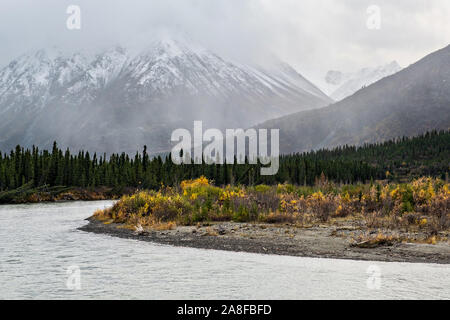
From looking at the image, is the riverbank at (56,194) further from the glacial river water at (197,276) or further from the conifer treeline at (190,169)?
the glacial river water at (197,276)

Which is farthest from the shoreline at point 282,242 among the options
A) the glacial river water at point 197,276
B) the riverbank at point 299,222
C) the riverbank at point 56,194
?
the riverbank at point 56,194

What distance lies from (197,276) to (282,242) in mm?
7950

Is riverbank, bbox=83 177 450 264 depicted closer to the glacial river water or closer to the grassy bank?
the grassy bank

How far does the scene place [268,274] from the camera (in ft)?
53.7

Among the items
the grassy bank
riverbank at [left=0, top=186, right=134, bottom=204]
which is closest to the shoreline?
the grassy bank

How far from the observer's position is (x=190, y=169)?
142 m

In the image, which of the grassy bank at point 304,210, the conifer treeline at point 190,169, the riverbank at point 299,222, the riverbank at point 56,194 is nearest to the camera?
the riverbank at point 299,222

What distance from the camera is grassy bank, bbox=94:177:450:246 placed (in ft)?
87.1

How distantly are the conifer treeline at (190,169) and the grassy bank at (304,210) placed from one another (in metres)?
47.4

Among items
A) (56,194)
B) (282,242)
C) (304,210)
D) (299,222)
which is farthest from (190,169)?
(282,242)

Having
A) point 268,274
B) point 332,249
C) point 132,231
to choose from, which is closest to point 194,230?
point 132,231

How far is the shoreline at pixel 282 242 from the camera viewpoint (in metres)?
19.4
